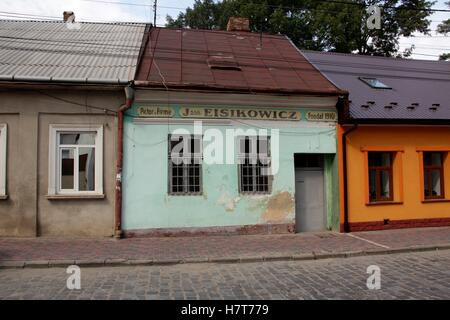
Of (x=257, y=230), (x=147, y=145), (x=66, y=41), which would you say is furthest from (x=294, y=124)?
(x=66, y=41)

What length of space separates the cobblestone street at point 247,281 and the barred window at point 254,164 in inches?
140

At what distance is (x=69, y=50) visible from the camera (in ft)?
44.2

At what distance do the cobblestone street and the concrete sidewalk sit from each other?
0.26 metres

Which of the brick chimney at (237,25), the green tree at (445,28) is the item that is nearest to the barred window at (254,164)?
the brick chimney at (237,25)

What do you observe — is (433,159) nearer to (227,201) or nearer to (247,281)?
(227,201)

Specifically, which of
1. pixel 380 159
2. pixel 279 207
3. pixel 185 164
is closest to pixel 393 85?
pixel 380 159

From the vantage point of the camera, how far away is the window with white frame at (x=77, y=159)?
11.1m

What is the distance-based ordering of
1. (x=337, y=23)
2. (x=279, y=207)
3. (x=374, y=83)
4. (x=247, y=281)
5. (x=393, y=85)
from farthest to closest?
(x=337, y=23) → (x=393, y=85) → (x=374, y=83) → (x=279, y=207) → (x=247, y=281)

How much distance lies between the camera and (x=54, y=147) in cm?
1105

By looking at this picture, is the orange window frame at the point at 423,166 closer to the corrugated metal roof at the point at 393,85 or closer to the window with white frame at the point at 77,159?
the corrugated metal roof at the point at 393,85

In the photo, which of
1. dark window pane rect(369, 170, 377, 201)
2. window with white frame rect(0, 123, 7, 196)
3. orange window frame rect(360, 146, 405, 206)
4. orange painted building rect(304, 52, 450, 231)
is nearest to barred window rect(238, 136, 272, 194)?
orange painted building rect(304, 52, 450, 231)

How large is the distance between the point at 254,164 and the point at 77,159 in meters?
4.99

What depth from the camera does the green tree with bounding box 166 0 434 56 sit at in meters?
26.1
